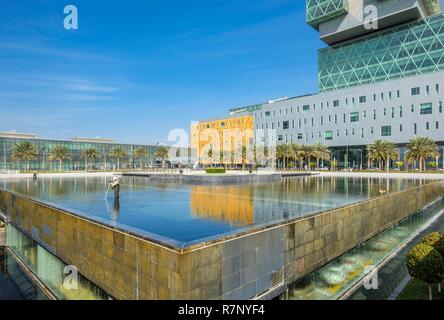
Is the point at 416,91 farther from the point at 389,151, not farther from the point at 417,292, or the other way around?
the point at 417,292

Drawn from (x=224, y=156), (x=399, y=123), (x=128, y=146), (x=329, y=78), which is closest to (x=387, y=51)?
(x=329, y=78)

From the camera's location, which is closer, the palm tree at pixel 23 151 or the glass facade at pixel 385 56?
the glass facade at pixel 385 56

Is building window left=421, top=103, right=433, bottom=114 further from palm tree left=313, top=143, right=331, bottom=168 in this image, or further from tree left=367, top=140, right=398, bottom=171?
palm tree left=313, top=143, right=331, bottom=168

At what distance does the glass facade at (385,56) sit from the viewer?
67562mm

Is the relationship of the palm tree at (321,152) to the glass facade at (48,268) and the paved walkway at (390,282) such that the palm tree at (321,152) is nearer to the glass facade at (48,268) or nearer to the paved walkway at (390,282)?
the paved walkway at (390,282)

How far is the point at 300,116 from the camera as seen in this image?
84625mm

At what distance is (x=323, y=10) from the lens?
82.2m

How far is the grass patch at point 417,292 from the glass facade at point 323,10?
273 feet

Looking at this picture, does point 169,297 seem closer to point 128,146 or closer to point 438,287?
point 438,287

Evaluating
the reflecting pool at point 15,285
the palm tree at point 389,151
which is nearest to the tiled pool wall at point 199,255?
the reflecting pool at point 15,285

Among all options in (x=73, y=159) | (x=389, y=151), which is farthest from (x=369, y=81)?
(x=73, y=159)

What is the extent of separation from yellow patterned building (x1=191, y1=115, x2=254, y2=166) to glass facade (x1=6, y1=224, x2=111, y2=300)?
70.2 m

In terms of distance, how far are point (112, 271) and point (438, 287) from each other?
365 inches

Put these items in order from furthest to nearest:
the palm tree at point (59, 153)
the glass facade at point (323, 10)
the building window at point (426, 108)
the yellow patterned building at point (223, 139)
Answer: the yellow patterned building at point (223, 139) < the glass facade at point (323, 10) < the palm tree at point (59, 153) < the building window at point (426, 108)
